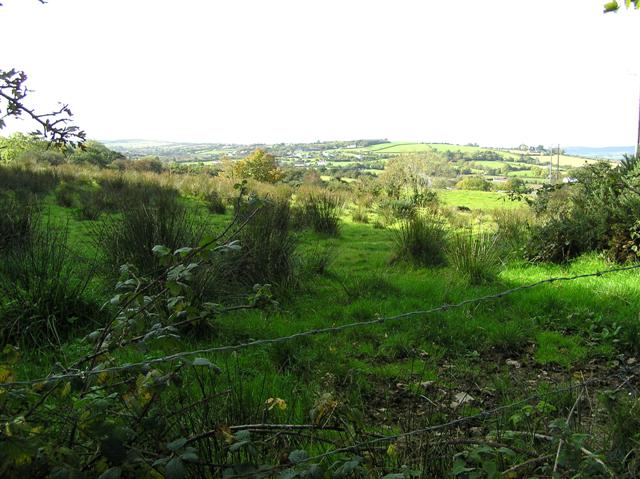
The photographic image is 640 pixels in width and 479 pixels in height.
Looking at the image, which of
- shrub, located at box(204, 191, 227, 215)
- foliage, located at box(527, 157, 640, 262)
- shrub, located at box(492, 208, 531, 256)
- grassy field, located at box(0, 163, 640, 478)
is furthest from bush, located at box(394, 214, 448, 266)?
shrub, located at box(204, 191, 227, 215)

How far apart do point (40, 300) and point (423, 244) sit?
5.17 metres

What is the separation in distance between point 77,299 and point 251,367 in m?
1.72

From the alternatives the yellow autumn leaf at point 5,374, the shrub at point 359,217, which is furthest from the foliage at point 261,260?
the shrub at point 359,217

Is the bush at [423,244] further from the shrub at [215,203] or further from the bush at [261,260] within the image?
the shrub at [215,203]

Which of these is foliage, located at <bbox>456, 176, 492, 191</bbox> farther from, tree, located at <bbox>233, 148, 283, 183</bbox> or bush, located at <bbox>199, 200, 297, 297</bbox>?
bush, located at <bbox>199, 200, 297, 297</bbox>

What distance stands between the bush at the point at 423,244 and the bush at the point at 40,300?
4.63m

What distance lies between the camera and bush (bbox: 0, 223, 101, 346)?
380 centimetres

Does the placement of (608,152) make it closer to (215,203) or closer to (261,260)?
(215,203)

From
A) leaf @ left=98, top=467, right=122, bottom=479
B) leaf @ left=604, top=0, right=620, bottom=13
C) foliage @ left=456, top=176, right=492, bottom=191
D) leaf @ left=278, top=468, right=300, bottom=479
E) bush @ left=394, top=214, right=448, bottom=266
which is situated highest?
leaf @ left=604, top=0, right=620, bottom=13

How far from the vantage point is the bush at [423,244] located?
7.39 meters

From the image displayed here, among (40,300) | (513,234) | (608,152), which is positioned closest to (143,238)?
(40,300)

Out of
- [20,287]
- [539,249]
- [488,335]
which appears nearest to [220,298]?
[20,287]

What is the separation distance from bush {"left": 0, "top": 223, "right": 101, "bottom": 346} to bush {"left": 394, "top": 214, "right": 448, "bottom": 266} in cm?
463

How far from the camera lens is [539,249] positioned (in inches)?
304
